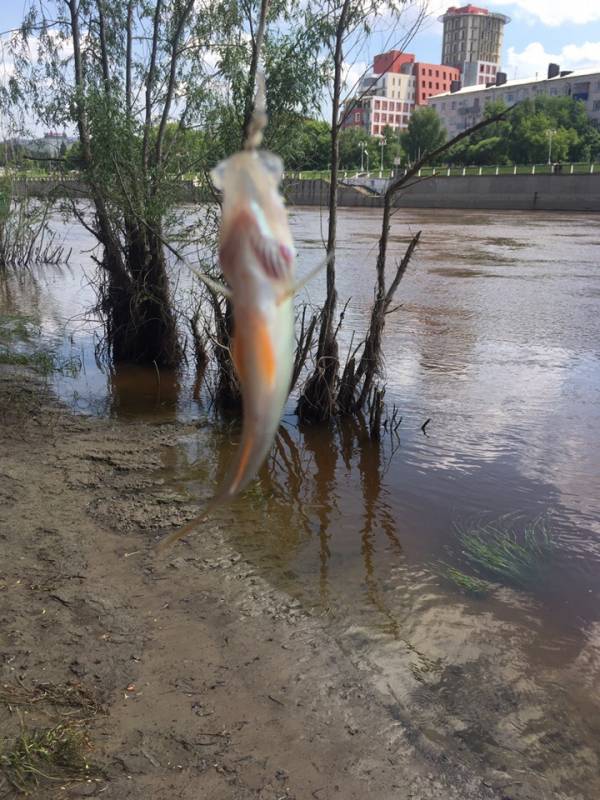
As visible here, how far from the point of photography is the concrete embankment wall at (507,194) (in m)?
66.5

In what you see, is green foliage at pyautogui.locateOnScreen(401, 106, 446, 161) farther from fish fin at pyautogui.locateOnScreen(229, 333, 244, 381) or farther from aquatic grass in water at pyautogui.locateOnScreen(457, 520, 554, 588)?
fish fin at pyautogui.locateOnScreen(229, 333, 244, 381)

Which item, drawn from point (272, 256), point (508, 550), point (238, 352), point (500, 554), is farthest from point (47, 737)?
point (508, 550)

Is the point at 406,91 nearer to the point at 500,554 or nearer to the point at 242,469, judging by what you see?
Answer: the point at 500,554

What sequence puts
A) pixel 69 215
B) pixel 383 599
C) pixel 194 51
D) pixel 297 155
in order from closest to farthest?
pixel 383 599 < pixel 297 155 < pixel 194 51 < pixel 69 215

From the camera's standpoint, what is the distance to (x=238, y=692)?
4.09 m

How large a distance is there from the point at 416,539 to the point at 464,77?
182 m

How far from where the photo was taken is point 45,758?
335 centimetres

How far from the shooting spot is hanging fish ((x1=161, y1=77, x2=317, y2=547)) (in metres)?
0.94

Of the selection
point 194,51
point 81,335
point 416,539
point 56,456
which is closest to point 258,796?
point 416,539

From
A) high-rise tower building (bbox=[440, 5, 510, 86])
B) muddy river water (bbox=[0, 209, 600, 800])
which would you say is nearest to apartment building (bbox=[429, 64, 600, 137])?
high-rise tower building (bbox=[440, 5, 510, 86])

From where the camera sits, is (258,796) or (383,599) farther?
(383,599)

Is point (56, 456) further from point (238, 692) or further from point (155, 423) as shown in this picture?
point (238, 692)

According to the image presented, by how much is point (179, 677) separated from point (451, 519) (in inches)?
143

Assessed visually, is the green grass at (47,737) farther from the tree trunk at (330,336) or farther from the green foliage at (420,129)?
the green foliage at (420,129)
